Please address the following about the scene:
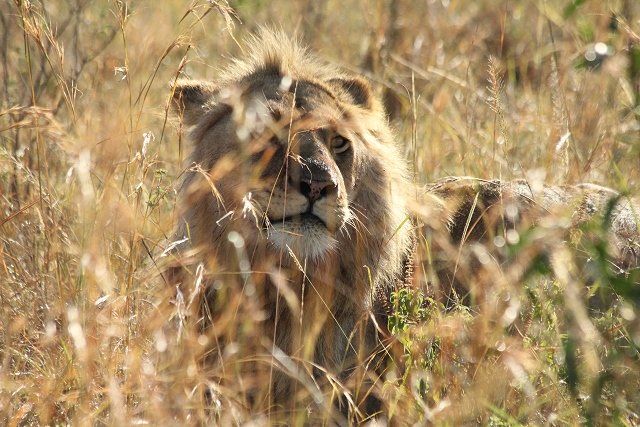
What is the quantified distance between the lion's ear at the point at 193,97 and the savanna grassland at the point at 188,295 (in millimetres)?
214

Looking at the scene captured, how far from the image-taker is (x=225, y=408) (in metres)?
3.40

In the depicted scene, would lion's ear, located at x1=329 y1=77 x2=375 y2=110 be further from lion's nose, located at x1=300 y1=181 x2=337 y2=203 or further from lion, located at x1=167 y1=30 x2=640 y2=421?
lion's nose, located at x1=300 y1=181 x2=337 y2=203

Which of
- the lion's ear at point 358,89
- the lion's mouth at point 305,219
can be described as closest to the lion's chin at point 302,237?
the lion's mouth at point 305,219

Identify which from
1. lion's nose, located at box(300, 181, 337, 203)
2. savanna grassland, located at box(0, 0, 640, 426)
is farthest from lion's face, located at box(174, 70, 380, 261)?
savanna grassland, located at box(0, 0, 640, 426)

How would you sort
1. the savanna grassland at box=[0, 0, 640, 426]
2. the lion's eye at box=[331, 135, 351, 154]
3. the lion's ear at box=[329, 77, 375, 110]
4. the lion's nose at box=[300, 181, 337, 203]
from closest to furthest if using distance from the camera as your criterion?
the savanna grassland at box=[0, 0, 640, 426] → the lion's nose at box=[300, 181, 337, 203] → the lion's eye at box=[331, 135, 351, 154] → the lion's ear at box=[329, 77, 375, 110]

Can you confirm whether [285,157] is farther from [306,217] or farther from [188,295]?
[188,295]

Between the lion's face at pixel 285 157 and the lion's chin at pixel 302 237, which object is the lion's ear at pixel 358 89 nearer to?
the lion's face at pixel 285 157

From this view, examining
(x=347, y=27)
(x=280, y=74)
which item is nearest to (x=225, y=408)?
(x=280, y=74)

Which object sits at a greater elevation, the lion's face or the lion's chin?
the lion's face

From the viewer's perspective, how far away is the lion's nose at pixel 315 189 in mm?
3961

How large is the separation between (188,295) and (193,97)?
1.09 meters

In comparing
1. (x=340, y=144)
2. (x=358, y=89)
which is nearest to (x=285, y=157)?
(x=340, y=144)

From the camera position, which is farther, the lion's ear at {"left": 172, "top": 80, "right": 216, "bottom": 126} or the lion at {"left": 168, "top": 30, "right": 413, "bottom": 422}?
the lion's ear at {"left": 172, "top": 80, "right": 216, "bottom": 126}

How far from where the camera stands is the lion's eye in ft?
14.5
